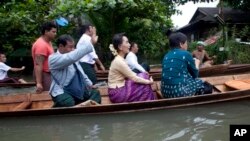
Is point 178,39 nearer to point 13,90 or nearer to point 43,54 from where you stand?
point 43,54

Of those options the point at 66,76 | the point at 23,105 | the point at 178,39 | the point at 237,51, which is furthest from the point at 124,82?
the point at 237,51

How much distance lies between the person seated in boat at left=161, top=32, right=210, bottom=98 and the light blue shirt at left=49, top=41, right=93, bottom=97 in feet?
4.28

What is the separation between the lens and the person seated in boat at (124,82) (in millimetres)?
5691

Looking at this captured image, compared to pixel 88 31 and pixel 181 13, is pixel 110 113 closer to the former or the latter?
pixel 88 31

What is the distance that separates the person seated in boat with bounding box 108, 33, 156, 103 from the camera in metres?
5.69

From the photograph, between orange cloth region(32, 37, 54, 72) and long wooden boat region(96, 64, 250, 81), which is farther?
long wooden boat region(96, 64, 250, 81)

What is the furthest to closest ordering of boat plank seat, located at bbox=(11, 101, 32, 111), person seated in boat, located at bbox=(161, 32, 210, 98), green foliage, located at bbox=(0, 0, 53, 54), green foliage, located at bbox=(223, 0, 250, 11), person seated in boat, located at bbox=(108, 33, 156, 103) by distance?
green foliage, located at bbox=(223, 0, 250, 11)
green foliage, located at bbox=(0, 0, 53, 54)
boat plank seat, located at bbox=(11, 101, 32, 111)
person seated in boat, located at bbox=(108, 33, 156, 103)
person seated in boat, located at bbox=(161, 32, 210, 98)

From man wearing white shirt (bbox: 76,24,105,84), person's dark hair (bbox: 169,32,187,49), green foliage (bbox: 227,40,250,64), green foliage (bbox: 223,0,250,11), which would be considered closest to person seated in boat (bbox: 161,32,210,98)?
person's dark hair (bbox: 169,32,187,49)

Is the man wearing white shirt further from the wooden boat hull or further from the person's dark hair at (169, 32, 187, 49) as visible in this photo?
the person's dark hair at (169, 32, 187, 49)

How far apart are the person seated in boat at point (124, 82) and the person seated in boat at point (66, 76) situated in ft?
1.47

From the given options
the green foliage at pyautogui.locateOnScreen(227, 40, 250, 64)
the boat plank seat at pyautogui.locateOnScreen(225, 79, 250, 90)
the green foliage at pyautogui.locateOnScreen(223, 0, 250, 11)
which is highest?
the green foliage at pyautogui.locateOnScreen(223, 0, 250, 11)

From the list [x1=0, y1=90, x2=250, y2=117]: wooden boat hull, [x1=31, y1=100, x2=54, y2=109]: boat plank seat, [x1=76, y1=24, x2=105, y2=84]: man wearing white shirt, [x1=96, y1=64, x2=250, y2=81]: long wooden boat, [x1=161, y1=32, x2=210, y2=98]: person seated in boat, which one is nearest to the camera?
[x1=0, y1=90, x2=250, y2=117]: wooden boat hull

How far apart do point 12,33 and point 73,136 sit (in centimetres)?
1127

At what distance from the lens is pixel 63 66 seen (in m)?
5.18
